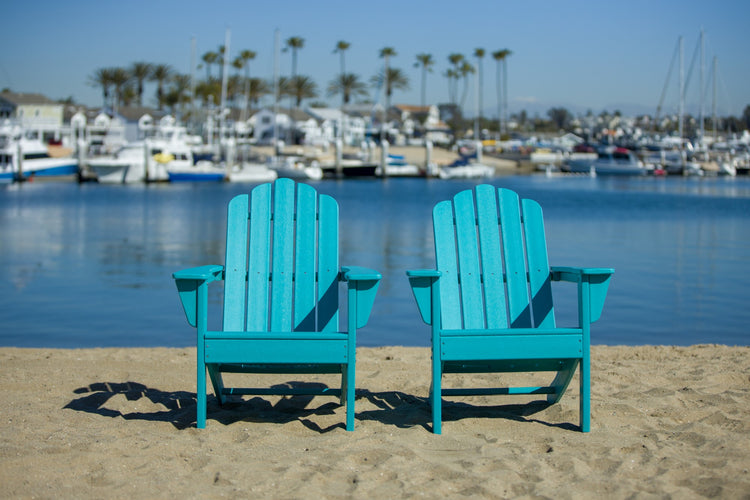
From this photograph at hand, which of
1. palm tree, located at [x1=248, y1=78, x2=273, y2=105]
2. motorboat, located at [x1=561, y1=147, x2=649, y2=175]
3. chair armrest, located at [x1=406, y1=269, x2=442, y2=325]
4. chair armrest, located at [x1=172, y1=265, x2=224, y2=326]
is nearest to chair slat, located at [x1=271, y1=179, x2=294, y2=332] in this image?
chair armrest, located at [x1=172, y1=265, x2=224, y2=326]

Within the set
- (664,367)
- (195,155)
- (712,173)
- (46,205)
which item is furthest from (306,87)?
(664,367)

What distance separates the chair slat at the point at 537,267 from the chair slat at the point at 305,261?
1.10 metres

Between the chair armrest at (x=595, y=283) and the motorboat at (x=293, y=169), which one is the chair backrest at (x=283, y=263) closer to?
the chair armrest at (x=595, y=283)

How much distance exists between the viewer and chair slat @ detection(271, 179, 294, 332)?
12.7 ft

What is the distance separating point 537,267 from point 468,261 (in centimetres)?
38

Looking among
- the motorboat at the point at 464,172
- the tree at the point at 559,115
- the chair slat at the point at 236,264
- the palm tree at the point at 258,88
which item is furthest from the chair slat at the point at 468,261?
the tree at the point at 559,115

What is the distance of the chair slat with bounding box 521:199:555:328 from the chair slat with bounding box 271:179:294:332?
1.22m

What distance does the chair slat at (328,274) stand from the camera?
3.89 m

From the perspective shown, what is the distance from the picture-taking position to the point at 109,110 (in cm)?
8094

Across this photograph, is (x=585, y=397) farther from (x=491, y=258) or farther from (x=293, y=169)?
(x=293, y=169)

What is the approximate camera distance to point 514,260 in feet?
13.1

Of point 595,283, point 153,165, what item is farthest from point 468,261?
point 153,165

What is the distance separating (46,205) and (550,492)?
31141mm

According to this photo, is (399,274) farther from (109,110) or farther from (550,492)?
(109,110)
